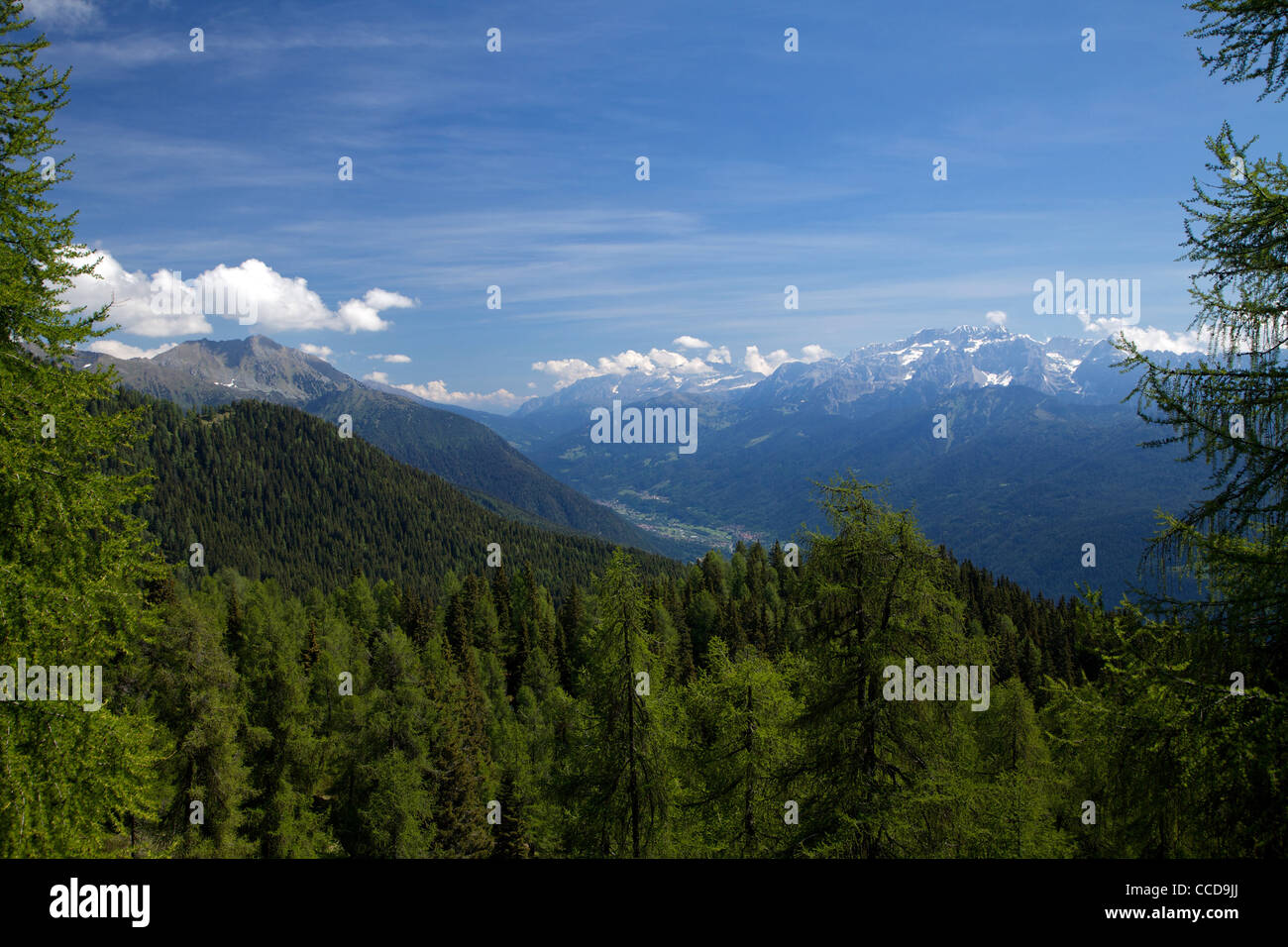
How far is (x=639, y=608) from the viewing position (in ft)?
58.5

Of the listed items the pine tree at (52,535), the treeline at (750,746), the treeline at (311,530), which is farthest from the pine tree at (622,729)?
the treeline at (311,530)

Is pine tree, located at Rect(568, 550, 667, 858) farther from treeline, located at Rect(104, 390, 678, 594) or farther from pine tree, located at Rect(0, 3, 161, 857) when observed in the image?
treeline, located at Rect(104, 390, 678, 594)

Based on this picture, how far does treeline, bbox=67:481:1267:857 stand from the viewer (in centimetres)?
863

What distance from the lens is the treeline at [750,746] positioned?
8633mm

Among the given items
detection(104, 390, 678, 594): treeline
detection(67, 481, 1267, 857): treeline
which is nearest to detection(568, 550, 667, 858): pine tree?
detection(67, 481, 1267, 857): treeline

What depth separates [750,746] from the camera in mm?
19391

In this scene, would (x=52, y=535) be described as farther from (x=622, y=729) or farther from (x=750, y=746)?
(x=750, y=746)

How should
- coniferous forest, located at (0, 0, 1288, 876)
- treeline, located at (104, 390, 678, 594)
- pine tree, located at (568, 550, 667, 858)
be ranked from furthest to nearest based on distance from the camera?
treeline, located at (104, 390, 678, 594)
pine tree, located at (568, 550, 667, 858)
coniferous forest, located at (0, 0, 1288, 876)

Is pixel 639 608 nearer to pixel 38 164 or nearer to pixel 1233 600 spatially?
pixel 1233 600

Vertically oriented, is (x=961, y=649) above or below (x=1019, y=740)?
above

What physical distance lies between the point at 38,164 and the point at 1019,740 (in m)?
40.9

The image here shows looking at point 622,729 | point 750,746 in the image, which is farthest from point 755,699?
point 622,729
